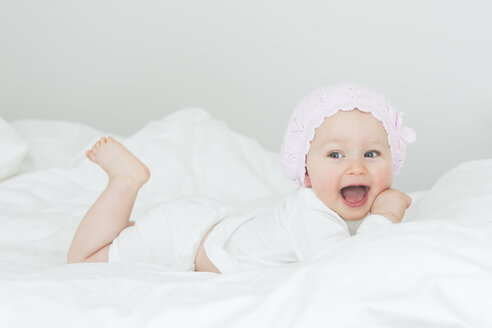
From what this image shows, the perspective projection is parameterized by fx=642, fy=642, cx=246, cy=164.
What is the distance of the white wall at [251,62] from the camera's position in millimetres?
2293

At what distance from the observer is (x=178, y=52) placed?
261 cm

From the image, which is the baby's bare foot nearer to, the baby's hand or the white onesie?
the white onesie

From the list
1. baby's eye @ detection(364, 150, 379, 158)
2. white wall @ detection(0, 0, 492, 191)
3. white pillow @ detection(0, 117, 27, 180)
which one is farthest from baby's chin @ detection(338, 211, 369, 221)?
white wall @ detection(0, 0, 492, 191)

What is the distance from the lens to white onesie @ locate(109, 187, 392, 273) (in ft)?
4.20

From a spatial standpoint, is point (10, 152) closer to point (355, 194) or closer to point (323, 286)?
point (355, 194)

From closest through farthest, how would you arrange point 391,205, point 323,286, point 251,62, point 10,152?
1. point 323,286
2. point 391,205
3. point 10,152
4. point 251,62

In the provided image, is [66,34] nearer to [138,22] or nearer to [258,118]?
[138,22]

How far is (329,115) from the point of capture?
1.33 meters

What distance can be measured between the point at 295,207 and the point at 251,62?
1315 mm

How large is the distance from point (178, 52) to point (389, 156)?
4.83ft

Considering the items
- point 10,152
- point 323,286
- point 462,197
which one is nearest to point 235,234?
point 462,197

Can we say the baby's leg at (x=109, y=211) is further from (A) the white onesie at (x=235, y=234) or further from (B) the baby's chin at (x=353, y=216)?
(B) the baby's chin at (x=353, y=216)

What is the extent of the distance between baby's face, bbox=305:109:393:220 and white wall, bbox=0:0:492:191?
3.61ft

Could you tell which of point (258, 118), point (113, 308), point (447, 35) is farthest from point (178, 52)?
point (113, 308)
